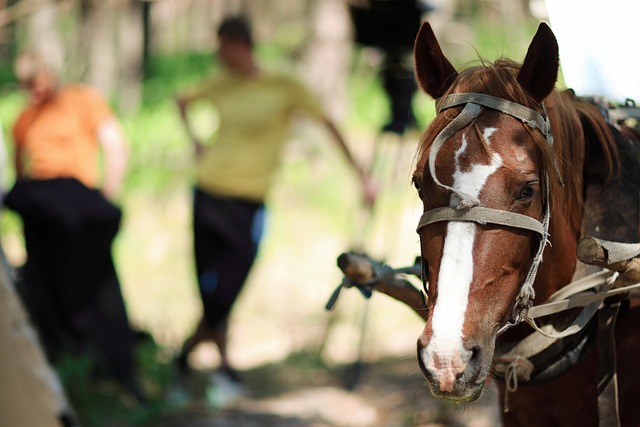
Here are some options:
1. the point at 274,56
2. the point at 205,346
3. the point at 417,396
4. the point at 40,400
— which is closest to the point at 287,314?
the point at 205,346

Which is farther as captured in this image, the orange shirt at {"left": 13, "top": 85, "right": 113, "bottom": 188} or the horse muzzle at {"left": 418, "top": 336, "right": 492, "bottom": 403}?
the orange shirt at {"left": 13, "top": 85, "right": 113, "bottom": 188}

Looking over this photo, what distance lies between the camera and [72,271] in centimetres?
583

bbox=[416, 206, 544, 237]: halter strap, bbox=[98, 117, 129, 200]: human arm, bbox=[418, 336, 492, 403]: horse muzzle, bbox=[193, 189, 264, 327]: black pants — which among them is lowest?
bbox=[193, 189, 264, 327]: black pants

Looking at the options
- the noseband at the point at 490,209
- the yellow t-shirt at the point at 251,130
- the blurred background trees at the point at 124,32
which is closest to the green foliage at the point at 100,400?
the yellow t-shirt at the point at 251,130

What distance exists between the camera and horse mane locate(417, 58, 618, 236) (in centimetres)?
249

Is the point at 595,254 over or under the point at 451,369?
over

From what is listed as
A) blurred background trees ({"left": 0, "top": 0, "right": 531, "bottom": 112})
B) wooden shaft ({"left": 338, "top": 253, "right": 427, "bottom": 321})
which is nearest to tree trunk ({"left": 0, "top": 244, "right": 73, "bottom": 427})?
wooden shaft ({"left": 338, "top": 253, "right": 427, "bottom": 321})

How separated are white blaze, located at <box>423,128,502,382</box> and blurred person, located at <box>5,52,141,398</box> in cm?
379

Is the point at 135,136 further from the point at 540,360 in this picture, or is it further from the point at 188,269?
the point at 540,360

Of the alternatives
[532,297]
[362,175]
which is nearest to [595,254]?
[532,297]

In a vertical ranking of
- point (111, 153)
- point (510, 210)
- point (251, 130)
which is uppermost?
point (510, 210)

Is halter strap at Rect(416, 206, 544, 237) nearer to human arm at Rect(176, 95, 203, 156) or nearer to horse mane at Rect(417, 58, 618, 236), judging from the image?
horse mane at Rect(417, 58, 618, 236)

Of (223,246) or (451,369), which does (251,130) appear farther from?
(451,369)

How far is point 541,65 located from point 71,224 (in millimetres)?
3807
